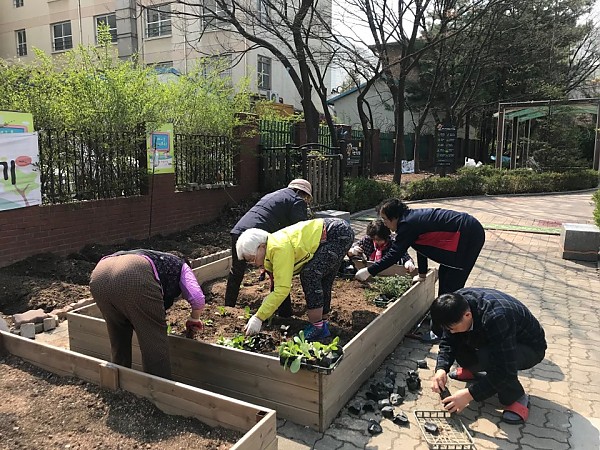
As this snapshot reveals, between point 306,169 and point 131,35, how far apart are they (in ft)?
73.0

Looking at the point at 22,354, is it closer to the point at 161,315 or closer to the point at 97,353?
the point at 97,353

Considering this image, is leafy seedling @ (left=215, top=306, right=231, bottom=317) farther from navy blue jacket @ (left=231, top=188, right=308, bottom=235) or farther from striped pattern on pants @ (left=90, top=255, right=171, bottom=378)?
striped pattern on pants @ (left=90, top=255, right=171, bottom=378)

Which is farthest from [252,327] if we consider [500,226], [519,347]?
[500,226]

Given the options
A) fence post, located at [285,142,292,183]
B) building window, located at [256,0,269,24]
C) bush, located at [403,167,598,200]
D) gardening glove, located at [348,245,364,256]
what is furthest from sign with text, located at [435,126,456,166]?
gardening glove, located at [348,245,364,256]

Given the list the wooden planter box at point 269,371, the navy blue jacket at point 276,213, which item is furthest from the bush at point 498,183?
Result: the wooden planter box at point 269,371

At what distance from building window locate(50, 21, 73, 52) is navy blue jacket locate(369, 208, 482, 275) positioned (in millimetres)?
33097

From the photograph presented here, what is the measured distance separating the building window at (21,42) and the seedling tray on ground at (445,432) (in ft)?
124

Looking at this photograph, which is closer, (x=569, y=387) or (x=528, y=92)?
(x=569, y=387)

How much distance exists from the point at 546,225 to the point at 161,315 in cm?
1071

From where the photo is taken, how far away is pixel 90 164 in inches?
300

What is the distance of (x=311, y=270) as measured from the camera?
400 centimetres

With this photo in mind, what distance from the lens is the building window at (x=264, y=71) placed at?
27.8m

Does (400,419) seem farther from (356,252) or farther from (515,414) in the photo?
(356,252)

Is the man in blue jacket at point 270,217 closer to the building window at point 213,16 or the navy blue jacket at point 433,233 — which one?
the navy blue jacket at point 433,233
